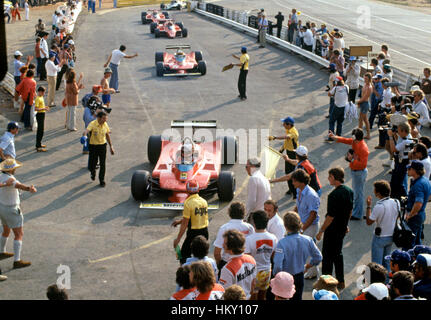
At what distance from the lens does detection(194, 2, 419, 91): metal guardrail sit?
20.2 m

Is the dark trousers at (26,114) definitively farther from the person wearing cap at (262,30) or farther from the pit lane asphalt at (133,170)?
the person wearing cap at (262,30)

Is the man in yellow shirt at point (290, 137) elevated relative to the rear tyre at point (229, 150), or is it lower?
elevated

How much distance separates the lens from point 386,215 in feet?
27.4

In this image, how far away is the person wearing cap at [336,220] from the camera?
27.9ft

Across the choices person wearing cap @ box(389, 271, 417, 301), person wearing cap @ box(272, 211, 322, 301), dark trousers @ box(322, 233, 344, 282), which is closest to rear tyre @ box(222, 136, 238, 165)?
dark trousers @ box(322, 233, 344, 282)

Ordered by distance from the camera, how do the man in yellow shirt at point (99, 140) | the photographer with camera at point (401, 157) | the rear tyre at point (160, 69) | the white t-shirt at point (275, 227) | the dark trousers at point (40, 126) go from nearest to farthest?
the white t-shirt at point (275, 227) < the photographer with camera at point (401, 157) < the man in yellow shirt at point (99, 140) < the dark trousers at point (40, 126) < the rear tyre at point (160, 69)

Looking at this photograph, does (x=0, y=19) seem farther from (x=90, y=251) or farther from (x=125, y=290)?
(x=90, y=251)

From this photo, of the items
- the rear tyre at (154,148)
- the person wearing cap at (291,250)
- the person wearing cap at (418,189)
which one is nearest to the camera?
the person wearing cap at (291,250)

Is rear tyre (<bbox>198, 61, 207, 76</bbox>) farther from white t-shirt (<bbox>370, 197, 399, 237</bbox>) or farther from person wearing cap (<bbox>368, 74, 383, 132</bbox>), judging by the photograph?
white t-shirt (<bbox>370, 197, 399, 237</bbox>)

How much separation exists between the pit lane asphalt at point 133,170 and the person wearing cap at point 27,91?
622 mm

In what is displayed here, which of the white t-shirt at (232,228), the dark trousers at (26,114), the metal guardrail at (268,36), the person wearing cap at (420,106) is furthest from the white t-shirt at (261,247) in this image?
the metal guardrail at (268,36)

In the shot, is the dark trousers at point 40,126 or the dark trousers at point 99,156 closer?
the dark trousers at point 99,156

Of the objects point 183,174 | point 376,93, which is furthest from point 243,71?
point 183,174
